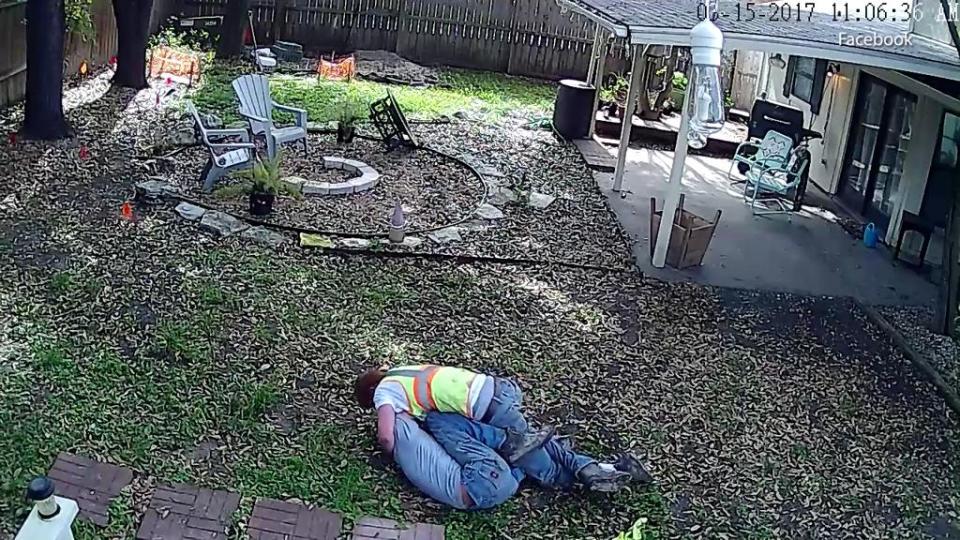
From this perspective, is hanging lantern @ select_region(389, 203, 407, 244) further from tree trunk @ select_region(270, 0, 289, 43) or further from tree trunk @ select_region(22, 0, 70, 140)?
tree trunk @ select_region(270, 0, 289, 43)

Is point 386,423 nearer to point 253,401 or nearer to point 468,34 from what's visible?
point 253,401

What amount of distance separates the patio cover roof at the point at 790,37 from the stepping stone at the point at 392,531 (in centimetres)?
392

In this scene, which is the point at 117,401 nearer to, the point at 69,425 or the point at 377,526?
the point at 69,425

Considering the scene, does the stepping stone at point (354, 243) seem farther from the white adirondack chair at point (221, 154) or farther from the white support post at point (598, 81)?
the white support post at point (598, 81)


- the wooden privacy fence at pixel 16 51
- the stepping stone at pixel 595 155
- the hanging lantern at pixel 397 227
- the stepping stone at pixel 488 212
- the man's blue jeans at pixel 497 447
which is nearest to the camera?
the man's blue jeans at pixel 497 447

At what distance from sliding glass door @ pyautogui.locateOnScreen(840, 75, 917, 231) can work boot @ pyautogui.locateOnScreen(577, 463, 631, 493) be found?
5094 millimetres

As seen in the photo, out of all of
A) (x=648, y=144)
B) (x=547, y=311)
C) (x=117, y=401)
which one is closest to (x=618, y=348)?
(x=547, y=311)

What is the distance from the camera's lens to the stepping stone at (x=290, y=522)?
3.29m

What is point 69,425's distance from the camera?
3852mm

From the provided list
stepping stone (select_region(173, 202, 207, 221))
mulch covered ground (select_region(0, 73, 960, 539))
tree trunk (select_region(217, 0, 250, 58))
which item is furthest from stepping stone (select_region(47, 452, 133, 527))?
tree trunk (select_region(217, 0, 250, 58))

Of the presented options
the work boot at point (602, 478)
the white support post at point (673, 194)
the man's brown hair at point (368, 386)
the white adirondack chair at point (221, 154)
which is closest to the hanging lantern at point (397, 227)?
the white adirondack chair at point (221, 154)

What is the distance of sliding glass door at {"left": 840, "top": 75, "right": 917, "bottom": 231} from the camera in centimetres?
783

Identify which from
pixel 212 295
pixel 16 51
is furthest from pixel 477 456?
pixel 16 51

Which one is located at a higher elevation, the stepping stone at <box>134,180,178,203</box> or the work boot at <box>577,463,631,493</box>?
the stepping stone at <box>134,180,178,203</box>
